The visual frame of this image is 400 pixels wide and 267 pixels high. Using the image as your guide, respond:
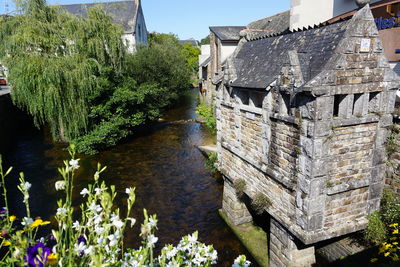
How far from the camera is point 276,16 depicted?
22.6m

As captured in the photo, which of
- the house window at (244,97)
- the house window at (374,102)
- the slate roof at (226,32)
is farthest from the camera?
the slate roof at (226,32)

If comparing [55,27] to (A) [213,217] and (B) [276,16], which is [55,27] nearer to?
(A) [213,217]

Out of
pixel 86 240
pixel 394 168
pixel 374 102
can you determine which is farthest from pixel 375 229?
pixel 86 240

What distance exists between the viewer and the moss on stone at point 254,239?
8266mm

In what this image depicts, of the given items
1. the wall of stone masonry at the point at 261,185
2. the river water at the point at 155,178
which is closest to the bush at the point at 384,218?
the wall of stone masonry at the point at 261,185

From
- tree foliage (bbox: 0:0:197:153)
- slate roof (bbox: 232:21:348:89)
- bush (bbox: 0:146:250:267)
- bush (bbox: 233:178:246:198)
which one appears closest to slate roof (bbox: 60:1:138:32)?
tree foliage (bbox: 0:0:197:153)

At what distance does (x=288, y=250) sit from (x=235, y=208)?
9.85ft

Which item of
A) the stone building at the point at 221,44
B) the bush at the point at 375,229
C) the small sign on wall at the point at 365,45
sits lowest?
the bush at the point at 375,229

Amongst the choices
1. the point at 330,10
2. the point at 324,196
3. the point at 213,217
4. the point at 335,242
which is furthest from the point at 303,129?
the point at 330,10

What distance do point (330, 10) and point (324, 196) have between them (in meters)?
9.98

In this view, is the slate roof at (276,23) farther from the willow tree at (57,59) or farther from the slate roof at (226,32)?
the willow tree at (57,59)

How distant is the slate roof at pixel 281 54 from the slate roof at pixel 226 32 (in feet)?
46.4

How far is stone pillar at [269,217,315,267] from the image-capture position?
6652 millimetres

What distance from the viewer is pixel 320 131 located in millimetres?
5309
